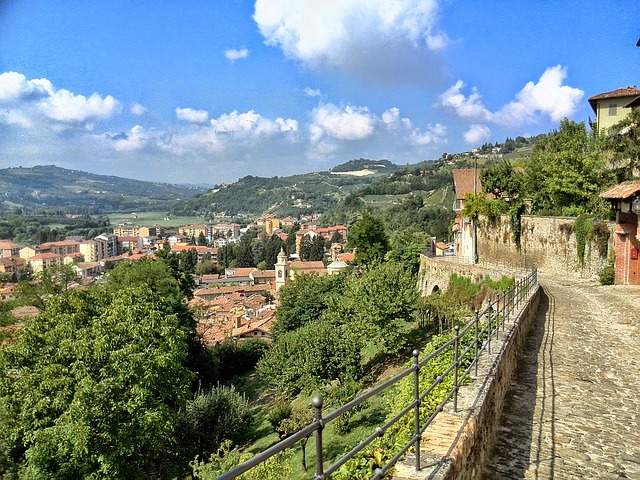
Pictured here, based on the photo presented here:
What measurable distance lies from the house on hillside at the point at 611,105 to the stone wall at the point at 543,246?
51.8 ft

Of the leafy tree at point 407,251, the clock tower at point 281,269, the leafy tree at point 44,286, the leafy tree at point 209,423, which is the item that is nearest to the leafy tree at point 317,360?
the leafy tree at point 209,423

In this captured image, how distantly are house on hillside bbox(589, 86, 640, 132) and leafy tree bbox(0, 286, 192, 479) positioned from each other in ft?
129

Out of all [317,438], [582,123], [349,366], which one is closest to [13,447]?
[349,366]

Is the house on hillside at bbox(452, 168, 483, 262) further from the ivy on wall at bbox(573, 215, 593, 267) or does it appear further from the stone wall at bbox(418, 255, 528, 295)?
the ivy on wall at bbox(573, 215, 593, 267)

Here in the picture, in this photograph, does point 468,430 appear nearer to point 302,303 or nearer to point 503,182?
point 503,182

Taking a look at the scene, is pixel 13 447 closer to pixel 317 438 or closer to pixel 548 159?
pixel 317 438

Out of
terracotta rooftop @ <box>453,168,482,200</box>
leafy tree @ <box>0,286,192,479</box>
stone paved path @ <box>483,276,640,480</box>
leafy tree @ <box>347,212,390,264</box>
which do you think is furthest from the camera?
leafy tree @ <box>347,212,390,264</box>

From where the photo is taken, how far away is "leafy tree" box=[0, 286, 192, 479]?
14.1 metres

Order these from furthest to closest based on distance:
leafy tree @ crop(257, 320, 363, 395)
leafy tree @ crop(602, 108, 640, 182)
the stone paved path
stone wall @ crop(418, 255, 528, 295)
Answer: leafy tree @ crop(602, 108, 640, 182)
stone wall @ crop(418, 255, 528, 295)
leafy tree @ crop(257, 320, 363, 395)
the stone paved path

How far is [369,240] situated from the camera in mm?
45188

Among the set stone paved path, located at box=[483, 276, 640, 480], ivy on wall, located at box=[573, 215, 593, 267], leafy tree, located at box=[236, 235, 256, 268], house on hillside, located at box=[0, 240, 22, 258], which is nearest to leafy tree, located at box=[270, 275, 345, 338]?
ivy on wall, located at box=[573, 215, 593, 267]

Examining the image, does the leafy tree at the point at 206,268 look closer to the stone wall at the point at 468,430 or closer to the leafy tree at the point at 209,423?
the leafy tree at the point at 209,423

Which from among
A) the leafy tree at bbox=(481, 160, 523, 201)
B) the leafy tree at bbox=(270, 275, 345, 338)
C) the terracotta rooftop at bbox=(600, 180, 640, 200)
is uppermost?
the leafy tree at bbox=(481, 160, 523, 201)

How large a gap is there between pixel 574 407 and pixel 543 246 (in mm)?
23272
